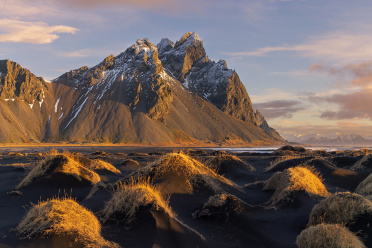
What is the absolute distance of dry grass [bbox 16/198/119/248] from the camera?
9367 mm

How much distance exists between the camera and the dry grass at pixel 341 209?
12.1 meters

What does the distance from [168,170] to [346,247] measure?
1065 cm

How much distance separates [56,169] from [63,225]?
12.4m

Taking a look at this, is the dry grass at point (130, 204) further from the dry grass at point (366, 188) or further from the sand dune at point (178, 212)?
the dry grass at point (366, 188)

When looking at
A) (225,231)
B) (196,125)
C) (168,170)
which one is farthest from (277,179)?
(196,125)

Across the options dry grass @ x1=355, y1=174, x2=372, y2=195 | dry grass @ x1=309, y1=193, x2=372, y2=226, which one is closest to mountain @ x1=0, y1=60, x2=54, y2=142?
dry grass @ x1=355, y1=174, x2=372, y2=195

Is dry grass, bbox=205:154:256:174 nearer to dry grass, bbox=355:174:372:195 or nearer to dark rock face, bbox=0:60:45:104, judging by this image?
dry grass, bbox=355:174:372:195

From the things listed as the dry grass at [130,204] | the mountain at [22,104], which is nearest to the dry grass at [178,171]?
the dry grass at [130,204]

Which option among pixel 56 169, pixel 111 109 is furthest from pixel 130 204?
pixel 111 109

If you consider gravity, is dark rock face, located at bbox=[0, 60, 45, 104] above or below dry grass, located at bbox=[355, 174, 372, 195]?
above

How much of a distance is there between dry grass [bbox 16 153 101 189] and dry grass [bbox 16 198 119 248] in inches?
424

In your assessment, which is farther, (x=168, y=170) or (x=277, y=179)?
(x=277, y=179)

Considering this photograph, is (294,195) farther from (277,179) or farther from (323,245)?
(323,245)

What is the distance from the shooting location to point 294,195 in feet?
55.7
